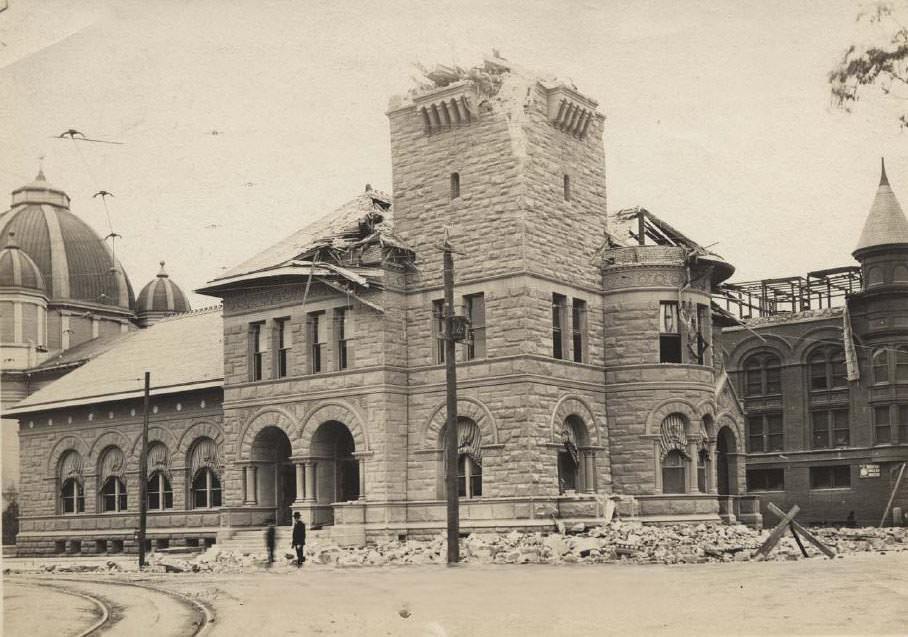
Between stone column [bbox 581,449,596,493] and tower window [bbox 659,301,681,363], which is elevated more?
tower window [bbox 659,301,681,363]

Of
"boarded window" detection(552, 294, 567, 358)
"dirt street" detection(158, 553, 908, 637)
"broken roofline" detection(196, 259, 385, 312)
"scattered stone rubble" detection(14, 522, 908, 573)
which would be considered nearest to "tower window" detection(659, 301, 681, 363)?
"boarded window" detection(552, 294, 567, 358)

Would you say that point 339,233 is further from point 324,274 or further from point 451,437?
point 451,437

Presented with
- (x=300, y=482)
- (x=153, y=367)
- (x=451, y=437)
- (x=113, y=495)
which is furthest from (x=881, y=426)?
(x=113, y=495)

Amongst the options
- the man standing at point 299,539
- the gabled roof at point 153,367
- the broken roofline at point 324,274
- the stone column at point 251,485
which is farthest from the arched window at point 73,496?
the man standing at point 299,539

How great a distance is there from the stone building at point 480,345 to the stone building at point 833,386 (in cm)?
1037

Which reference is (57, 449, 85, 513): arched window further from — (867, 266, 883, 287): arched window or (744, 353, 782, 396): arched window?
(867, 266, 883, 287): arched window

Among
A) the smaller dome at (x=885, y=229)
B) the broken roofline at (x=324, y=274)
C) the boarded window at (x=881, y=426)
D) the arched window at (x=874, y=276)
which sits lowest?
the boarded window at (x=881, y=426)

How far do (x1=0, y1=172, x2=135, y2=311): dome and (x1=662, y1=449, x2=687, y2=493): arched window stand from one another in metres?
25.8

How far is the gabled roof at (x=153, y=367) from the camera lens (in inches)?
1660

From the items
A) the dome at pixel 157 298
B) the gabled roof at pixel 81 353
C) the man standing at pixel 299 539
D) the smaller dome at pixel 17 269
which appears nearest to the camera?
the man standing at pixel 299 539

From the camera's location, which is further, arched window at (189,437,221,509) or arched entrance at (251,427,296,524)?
arched window at (189,437,221,509)

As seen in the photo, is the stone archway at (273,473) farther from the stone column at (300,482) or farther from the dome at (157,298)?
the dome at (157,298)

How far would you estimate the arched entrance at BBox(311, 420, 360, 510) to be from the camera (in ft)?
114

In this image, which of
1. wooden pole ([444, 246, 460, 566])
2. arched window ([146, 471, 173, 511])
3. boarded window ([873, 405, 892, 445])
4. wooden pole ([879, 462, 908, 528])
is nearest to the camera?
wooden pole ([444, 246, 460, 566])
